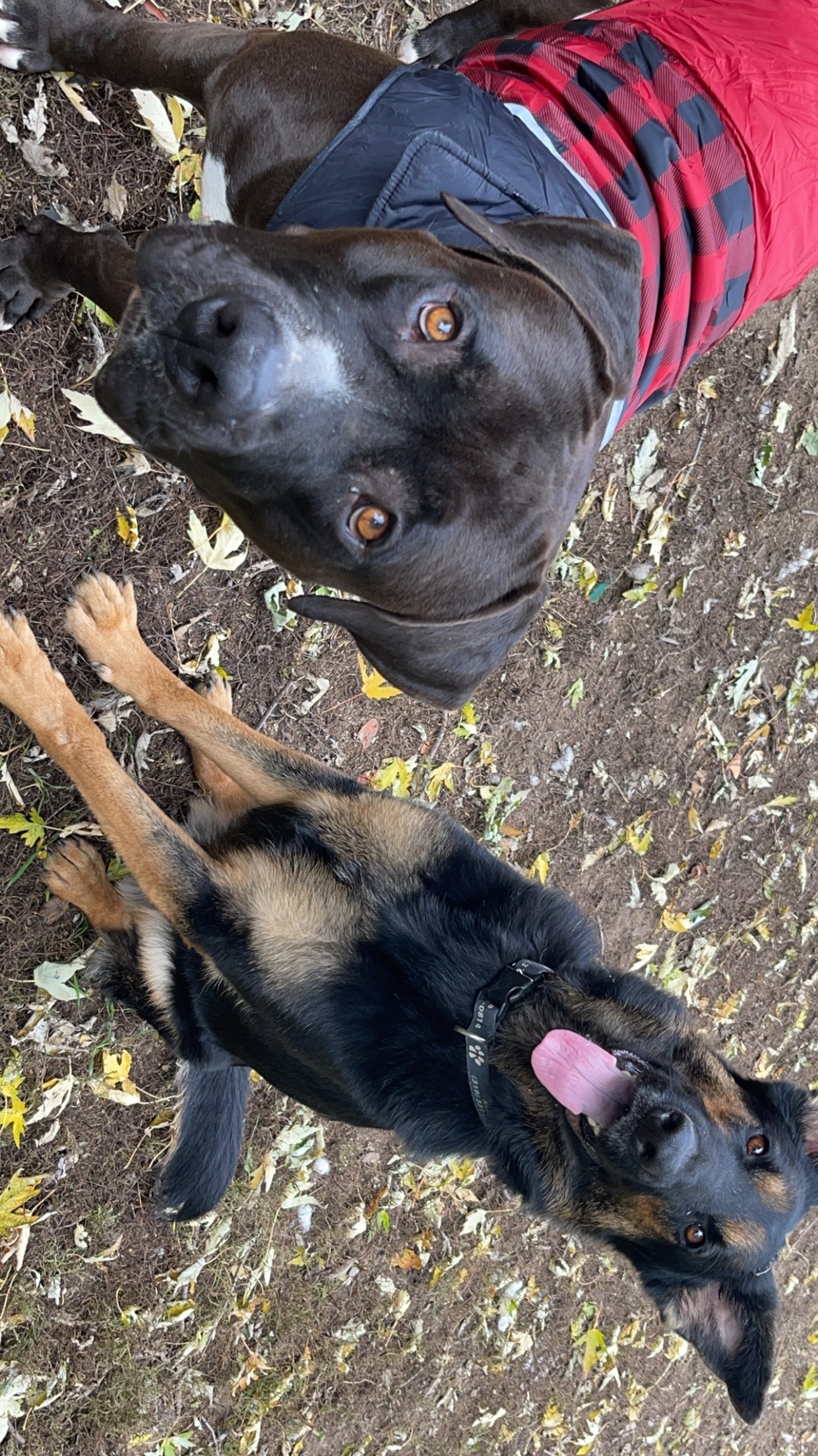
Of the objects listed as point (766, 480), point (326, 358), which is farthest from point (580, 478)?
point (766, 480)

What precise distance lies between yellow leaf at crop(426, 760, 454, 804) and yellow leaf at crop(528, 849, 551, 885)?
889 millimetres

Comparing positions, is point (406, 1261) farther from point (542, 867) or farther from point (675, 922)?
point (675, 922)

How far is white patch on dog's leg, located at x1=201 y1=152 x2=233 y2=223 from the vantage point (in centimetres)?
352

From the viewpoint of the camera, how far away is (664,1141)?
3.50m

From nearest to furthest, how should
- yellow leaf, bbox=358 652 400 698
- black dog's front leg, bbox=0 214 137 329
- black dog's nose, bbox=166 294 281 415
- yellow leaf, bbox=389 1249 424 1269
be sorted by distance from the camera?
1. black dog's nose, bbox=166 294 281 415
2. black dog's front leg, bbox=0 214 137 329
3. yellow leaf, bbox=358 652 400 698
4. yellow leaf, bbox=389 1249 424 1269

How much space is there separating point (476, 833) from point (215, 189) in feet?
12.7

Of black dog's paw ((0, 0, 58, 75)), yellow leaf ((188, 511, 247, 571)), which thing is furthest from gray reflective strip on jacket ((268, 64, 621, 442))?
yellow leaf ((188, 511, 247, 571))

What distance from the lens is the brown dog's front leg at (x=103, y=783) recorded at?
4.17 metres

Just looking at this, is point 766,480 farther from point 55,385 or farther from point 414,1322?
point 414,1322

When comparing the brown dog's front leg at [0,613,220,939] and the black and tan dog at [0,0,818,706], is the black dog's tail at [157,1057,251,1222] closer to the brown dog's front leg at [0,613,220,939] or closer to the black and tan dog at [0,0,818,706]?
the brown dog's front leg at [0,613,220,939]

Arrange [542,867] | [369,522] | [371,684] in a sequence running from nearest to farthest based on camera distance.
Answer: [369,522], [371,684], [542,867]

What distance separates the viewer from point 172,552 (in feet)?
16.3

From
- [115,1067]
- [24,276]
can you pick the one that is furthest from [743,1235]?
[24,276]

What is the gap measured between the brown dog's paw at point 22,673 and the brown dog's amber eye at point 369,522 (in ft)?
6.53
